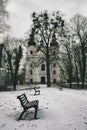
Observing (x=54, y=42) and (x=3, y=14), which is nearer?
(x=3, y=14)

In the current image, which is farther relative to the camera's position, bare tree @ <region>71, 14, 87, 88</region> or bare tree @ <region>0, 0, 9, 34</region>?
bare tree @ <region>71, 14, 87, 88</region>

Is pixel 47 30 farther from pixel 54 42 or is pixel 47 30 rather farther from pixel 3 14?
pixel 3 14

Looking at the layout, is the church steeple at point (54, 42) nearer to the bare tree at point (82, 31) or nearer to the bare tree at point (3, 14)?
the bare tree at point (82, 31)

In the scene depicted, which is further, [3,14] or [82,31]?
[82,31]

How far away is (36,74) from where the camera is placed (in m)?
87.6

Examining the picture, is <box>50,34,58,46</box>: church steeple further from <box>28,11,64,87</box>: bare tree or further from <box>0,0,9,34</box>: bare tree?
→ <box>0,0,9,34</box>: bare tree

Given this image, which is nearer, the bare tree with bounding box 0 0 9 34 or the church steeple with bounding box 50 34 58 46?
the bare tree with bounding box 0 0 9 34

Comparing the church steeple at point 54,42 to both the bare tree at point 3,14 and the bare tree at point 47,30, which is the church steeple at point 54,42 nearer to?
the bare tree at point 47,30

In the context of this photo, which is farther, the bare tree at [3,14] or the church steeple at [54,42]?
the church steeple at [54,42]

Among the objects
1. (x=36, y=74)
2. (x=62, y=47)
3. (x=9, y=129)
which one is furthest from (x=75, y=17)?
(x=36, y=74)

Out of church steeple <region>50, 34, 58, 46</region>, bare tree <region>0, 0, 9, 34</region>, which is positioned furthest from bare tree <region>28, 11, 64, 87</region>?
bare tree <region>0, 0, 9, 34</region>

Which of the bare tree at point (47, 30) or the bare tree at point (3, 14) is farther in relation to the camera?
the bare tree at point (47, 30)

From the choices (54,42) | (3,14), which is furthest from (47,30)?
(3,14)

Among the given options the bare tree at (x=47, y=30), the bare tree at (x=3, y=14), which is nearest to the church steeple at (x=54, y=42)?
the bare tree at (x=47, y=30)
